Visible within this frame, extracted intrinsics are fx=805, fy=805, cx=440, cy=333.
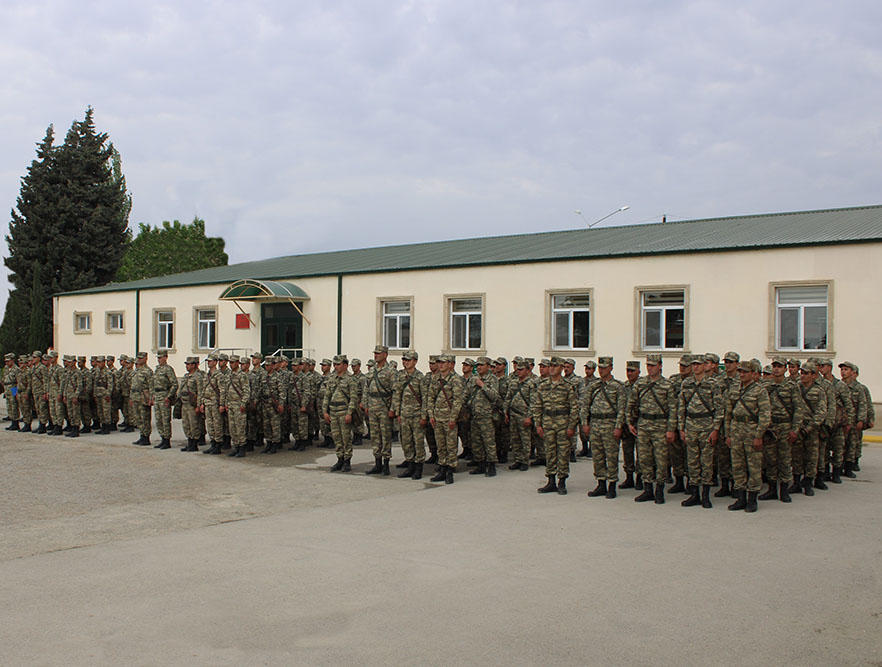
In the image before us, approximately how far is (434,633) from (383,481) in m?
5.70

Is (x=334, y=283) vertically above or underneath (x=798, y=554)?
above

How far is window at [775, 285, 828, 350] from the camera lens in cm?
1625

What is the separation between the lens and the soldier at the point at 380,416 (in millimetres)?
10867

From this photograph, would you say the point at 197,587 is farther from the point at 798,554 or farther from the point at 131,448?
the point at 131,448

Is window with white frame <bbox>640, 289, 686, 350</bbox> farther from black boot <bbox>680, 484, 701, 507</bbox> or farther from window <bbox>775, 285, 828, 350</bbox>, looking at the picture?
black boot <bbox>680, 484, 701, 507</bbox>

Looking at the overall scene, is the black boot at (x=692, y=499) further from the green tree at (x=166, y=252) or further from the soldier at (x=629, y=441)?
the green tree at (x=166, y=252)

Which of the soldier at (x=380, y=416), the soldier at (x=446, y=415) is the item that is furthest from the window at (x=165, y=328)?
the soldier at (x=446, y=415)

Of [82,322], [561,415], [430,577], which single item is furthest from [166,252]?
[430,577]

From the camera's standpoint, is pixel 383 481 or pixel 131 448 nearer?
pixel 383 481

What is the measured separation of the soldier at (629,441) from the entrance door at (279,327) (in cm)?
1654

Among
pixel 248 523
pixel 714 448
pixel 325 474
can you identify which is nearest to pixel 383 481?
pixel 325 474

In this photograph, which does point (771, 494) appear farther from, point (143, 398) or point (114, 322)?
point (114, 322)

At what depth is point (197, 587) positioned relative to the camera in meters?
5.46

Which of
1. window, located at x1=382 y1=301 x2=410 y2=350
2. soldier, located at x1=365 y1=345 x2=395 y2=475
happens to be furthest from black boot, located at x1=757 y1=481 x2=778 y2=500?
window, located at x1=382 y1=301 x2=410 y2=350
